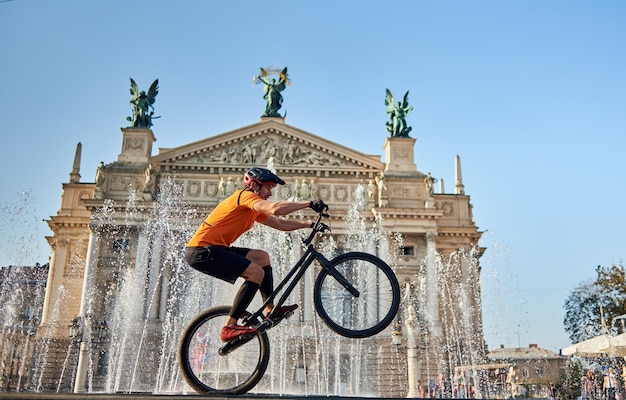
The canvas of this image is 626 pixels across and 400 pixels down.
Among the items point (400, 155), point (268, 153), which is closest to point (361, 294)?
point (268, 153)

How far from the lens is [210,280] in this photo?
3609 cm

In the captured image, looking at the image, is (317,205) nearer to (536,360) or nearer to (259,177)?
(259,177)

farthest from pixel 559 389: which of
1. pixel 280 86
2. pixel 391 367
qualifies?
pixel 280 86

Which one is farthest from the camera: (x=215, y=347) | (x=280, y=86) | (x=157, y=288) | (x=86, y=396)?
(x=280, y=86)

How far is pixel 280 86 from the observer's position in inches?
1801

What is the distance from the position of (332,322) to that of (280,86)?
134 feet

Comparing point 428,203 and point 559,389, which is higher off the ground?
point 428,203

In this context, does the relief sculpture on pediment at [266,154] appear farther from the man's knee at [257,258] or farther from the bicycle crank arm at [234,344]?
the bicycle crank arm at [234,344]

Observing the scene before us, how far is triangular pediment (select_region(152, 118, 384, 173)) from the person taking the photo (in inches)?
1629

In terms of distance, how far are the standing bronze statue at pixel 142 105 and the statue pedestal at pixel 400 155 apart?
16.8 m

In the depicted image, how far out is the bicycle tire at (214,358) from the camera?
245 inches

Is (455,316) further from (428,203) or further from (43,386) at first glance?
(43,386)

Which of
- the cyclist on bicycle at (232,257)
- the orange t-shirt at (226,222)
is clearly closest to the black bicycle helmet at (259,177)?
the cyclist on bicycle at (232,257)

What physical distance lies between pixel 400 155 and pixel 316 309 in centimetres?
3780
